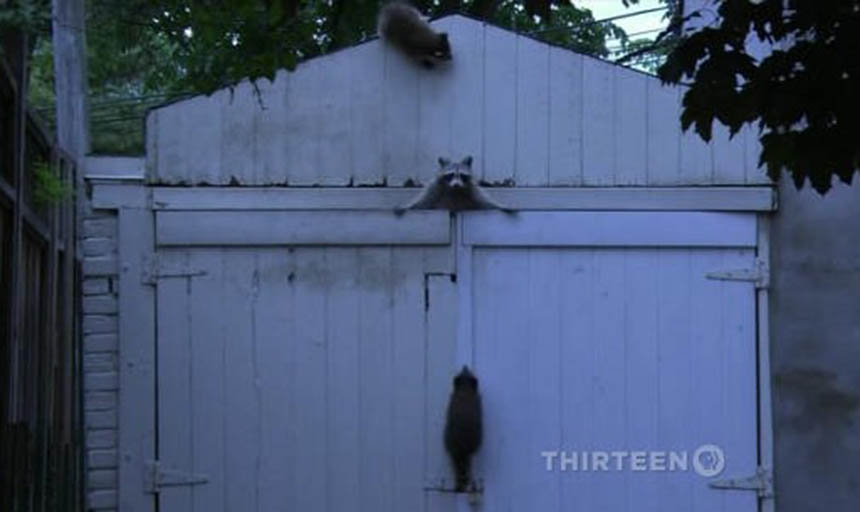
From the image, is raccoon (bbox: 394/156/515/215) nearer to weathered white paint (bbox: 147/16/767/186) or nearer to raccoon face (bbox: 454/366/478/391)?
weathered white paint (bbox: 147/16/767/186)

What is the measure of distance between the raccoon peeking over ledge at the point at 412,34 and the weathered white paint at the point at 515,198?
2.51 feet

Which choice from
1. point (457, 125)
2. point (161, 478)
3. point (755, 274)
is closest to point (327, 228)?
point (457, 125)

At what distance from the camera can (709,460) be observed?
825cm

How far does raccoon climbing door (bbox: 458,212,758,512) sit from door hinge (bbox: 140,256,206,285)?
5.01ft

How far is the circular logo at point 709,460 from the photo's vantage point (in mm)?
8234

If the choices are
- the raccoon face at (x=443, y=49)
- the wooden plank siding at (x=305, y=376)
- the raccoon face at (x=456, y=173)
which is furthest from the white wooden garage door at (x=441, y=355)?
the raccoon face at (x=443, y=49)

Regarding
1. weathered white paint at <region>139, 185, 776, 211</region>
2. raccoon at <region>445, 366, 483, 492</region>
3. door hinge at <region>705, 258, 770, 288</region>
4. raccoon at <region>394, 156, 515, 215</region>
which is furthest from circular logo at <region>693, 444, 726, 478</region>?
raccoon at <region>394, 156, 515, 215</region>

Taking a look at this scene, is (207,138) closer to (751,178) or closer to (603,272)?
(603,272)

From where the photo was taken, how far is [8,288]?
19.8 feet

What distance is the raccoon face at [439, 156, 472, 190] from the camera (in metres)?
8.22

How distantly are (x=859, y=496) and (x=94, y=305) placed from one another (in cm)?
433

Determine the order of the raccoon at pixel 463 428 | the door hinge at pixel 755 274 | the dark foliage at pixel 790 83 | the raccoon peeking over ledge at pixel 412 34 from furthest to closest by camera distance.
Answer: the door hinge at pixel 755 274 < the raccoon peeking over ledge at pixel 412 34 < the raccoon at pixel 463 428 < the dark foliage at pixel 790 83

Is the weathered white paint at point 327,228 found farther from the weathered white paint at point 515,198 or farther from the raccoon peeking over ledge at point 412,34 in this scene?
the raccoon peeking over ledge at point 412,34

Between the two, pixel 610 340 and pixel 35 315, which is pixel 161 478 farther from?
pixel 610 340
